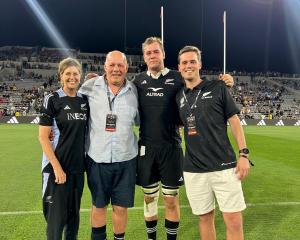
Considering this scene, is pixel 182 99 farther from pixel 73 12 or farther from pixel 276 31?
pixel 276 31

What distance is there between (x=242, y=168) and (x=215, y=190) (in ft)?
1.10

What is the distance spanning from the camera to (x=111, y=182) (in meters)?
3.86

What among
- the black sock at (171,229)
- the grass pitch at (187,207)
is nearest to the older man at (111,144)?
the black sock at (171,229)

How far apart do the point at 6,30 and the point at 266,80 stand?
122ft

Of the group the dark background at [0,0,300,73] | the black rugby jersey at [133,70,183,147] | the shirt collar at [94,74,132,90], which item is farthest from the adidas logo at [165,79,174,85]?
the dark background at [0,0,300,73]

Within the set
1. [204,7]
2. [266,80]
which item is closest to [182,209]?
[204,7]

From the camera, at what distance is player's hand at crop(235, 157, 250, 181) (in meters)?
3.43

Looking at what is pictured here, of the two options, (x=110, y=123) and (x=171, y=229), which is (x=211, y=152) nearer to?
(x=110, y=123)

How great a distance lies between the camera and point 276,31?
51250mm

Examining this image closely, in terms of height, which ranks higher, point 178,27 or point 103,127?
point 178,27

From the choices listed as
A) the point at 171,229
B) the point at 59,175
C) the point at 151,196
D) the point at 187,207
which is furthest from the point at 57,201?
the point at 187,207

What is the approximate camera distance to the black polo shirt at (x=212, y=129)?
349 cm

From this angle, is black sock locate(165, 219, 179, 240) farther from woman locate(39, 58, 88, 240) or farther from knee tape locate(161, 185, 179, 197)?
woman locate(39, 58, 88, 240)

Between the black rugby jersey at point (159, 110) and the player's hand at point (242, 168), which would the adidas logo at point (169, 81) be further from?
the player's hand at point (242, 168)
